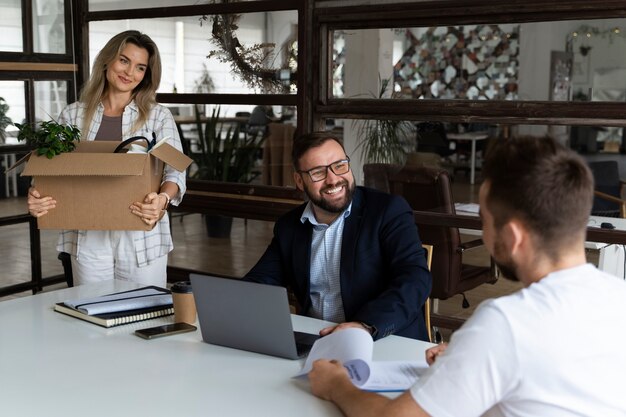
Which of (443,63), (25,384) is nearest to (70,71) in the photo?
(443,63)

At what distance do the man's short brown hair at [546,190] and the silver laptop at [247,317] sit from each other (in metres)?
0.71

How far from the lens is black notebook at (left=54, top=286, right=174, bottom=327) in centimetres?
234

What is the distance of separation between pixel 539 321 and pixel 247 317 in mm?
876

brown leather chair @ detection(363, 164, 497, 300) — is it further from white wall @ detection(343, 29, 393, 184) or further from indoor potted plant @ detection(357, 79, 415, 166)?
white wall @ detection(343, 29, 393, 184)

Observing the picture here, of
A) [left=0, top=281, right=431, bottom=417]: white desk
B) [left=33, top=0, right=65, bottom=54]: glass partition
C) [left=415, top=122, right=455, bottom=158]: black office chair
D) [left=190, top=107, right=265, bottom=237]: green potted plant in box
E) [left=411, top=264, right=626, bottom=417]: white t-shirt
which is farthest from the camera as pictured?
[left=33, top=0, right=65, bottom=54]: glass partition

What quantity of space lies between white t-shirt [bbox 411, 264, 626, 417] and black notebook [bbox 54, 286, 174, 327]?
119 centimetres

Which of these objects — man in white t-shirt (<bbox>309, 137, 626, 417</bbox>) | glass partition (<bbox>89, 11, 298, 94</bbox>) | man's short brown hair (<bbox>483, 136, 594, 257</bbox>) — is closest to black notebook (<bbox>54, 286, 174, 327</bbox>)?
man in white t-shirt (<bbox>309, 137, 626, 417</bbox>)

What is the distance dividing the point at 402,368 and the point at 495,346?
0.60 m

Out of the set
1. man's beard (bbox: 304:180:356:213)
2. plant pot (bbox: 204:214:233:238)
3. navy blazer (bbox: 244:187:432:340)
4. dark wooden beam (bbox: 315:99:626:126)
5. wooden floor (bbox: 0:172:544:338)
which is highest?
dark wooden beam (bbox: 315:99:626:126)

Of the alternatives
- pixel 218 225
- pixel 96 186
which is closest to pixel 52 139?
pixel 96 186

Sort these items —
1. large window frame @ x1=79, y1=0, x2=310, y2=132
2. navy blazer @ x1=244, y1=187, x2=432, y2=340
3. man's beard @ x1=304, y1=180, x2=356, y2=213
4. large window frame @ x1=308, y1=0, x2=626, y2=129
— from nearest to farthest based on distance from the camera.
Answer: navy blazer @ x1=244, y1=187, x2=432, y2=340 → man's beard @ x1=304, y1=180, x2=356, y2=213 → large window frame @ x1=308, y1=0, x2=626, y2=129 → large window frame @ x1=79, y1=0, x2=310, y2=132

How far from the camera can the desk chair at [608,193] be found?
3.33m

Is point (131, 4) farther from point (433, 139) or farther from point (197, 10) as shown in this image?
point (433, 139)

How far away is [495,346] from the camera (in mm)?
1315
